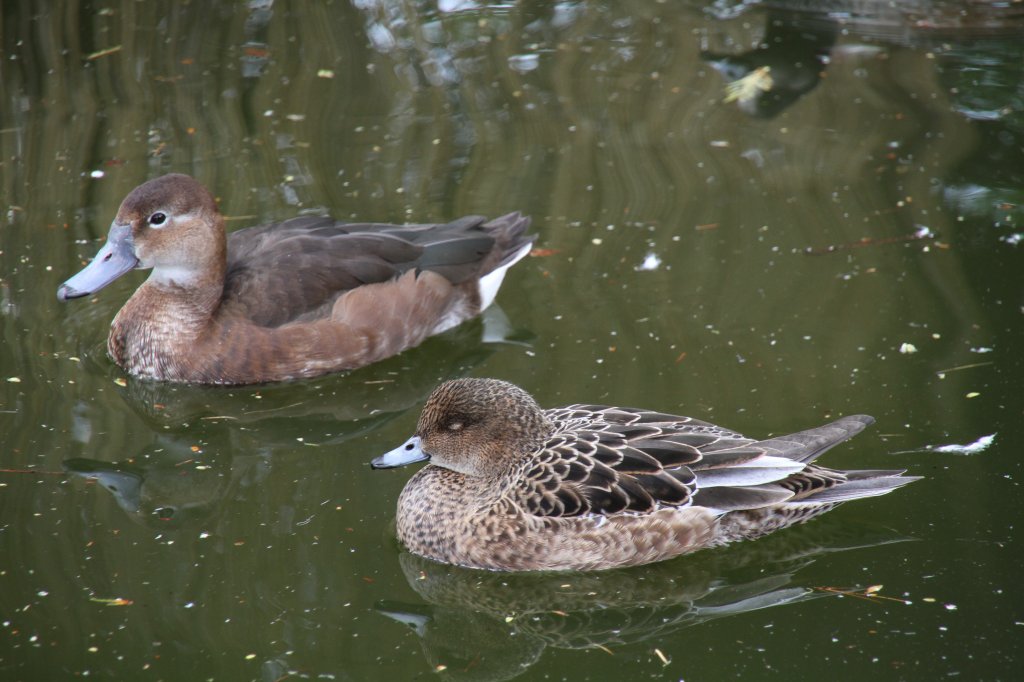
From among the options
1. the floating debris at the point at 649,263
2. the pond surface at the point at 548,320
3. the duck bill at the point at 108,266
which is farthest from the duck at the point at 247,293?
the floating debris at the point at 649,263

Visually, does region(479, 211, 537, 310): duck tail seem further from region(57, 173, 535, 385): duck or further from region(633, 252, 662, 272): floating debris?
region(633, 252, 662, 272): floating debris

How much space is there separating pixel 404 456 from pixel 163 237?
2.22m

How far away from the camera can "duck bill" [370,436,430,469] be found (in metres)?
5.37

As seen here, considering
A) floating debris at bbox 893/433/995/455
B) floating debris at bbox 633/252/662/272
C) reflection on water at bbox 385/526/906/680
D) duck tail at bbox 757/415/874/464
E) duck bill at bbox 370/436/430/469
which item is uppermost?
duck bill at bbox 370/436/430/469

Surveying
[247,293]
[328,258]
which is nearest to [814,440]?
[328,258]

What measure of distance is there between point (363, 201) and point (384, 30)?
2.86 metres

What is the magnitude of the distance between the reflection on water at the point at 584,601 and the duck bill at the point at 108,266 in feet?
8.21

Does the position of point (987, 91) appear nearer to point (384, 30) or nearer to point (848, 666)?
point (384, 30)

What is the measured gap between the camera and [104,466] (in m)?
5.95

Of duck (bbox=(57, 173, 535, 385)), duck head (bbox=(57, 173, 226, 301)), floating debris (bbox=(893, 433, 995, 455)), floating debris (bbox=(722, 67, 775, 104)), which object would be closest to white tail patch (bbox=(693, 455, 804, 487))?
floating debris (bbox=(893, 433, 995, 455))

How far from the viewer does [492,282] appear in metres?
7.29

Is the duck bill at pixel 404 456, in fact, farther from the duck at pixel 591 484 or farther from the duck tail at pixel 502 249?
the duck tail at pixel 502 249

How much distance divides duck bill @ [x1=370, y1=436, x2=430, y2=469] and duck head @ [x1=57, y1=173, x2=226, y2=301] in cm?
202

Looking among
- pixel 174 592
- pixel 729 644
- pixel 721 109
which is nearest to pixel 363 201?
pixel 721 109
